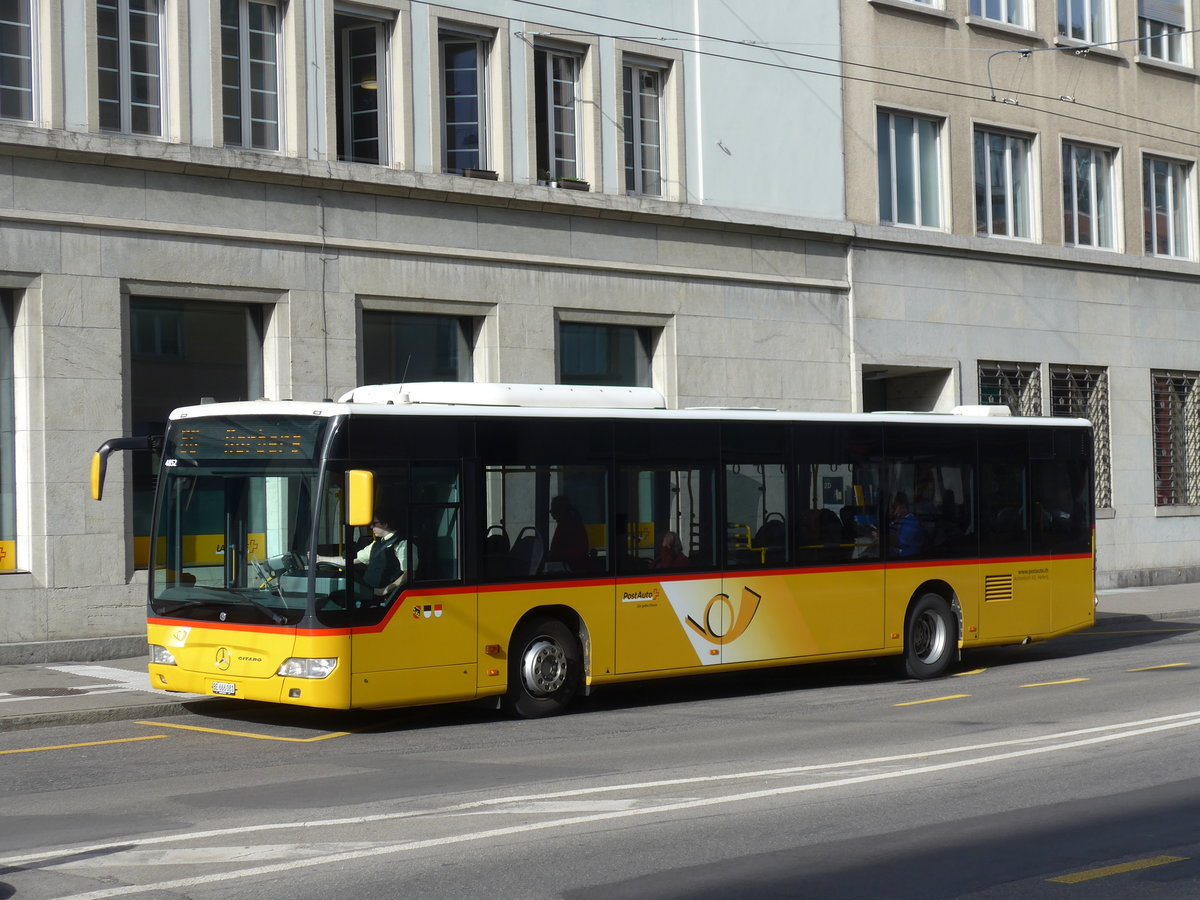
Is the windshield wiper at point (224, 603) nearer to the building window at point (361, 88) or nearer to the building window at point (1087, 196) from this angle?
the building window at point (361, 88)

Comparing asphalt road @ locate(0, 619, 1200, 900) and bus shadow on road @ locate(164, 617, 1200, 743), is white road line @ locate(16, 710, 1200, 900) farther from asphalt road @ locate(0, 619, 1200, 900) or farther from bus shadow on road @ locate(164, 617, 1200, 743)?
bus shadow on road @ locate(164, 617, 1200, 743)

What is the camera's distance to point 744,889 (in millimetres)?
6812

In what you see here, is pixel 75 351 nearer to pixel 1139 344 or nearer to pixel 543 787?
pixel 543 787

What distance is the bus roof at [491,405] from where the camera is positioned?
487 inches

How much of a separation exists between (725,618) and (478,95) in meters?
9.99

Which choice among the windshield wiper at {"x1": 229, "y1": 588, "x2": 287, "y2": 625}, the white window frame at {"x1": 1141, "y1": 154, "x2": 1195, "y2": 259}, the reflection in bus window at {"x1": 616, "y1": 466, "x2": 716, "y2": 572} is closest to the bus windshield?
the windshield wiper at {"x1": 229, "y1": 588, "x2": 287, "y2": 625}

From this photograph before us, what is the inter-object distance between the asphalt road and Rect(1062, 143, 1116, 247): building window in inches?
686

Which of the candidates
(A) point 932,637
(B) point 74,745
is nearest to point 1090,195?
(A) point 932,637

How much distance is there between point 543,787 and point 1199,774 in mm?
4030

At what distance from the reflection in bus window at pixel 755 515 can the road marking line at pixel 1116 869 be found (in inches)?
288

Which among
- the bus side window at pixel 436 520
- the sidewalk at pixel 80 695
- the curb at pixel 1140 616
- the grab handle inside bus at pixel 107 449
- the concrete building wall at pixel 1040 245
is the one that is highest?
the concrete building wall at pixel 1040 245

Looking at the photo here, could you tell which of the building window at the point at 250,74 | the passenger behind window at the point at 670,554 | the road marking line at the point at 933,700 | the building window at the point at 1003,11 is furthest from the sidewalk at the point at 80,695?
the building window at the point at 1003,11

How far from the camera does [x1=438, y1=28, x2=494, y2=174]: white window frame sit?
2134 cm

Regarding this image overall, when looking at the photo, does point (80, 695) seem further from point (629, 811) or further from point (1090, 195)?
point (1090, 195)
